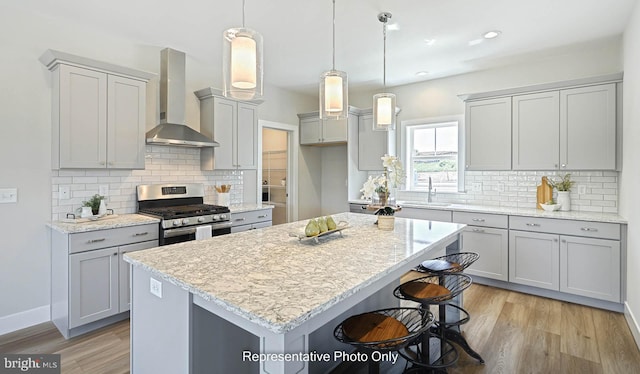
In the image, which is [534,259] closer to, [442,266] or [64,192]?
[442,266]

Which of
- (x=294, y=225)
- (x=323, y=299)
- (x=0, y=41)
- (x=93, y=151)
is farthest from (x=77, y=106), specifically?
(x=323, y=299)

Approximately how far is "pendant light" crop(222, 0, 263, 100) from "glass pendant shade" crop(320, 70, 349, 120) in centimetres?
63

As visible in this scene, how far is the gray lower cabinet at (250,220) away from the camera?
3.89m

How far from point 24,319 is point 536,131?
17.9ft

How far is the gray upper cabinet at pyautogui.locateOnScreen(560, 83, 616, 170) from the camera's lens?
3.35m

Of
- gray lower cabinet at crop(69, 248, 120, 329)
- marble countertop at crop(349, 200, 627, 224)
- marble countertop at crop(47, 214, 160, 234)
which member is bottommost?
gray lower cabinet at crop(69, 248, 120, 329)

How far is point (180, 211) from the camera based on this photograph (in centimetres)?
333

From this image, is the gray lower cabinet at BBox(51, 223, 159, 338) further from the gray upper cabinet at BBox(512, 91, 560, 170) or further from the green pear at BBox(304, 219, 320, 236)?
the gray upper cabinet at BBox(512, 91, 560, 170)

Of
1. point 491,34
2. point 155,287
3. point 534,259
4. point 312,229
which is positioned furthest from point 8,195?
point 534,259

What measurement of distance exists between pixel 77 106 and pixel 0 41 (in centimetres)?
75

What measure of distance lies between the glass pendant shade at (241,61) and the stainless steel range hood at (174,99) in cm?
194

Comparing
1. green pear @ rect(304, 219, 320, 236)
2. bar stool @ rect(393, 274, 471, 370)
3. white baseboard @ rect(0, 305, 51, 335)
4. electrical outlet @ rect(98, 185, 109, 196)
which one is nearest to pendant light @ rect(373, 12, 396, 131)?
green pear @ rect(304, 219, 320, 236)

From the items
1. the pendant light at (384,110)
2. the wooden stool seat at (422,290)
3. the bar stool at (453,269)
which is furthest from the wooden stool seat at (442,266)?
the pendant light at (384,110)

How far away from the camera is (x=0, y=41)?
8.93 ft
